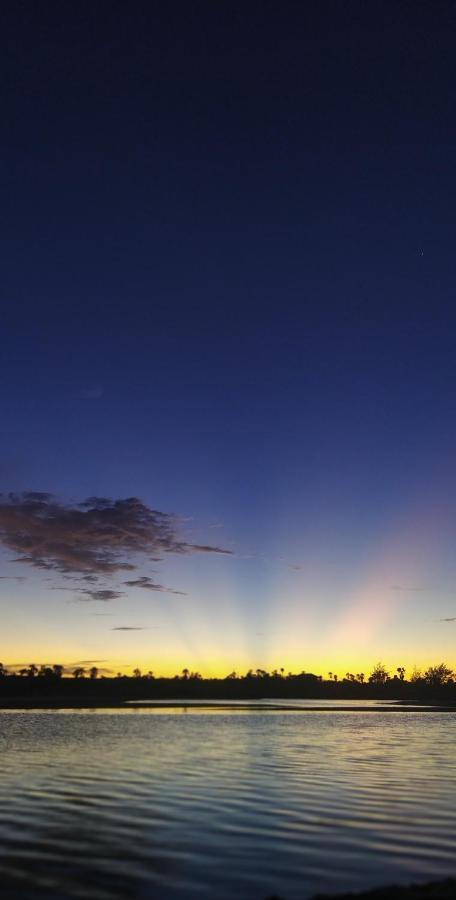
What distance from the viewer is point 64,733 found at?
63594 mm

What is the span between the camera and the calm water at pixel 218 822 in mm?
16047

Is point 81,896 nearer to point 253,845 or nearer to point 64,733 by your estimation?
point 253,845

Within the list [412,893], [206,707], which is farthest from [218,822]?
[206,707]

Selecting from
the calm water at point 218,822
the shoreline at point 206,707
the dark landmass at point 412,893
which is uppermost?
the dark landmass at point 412,893

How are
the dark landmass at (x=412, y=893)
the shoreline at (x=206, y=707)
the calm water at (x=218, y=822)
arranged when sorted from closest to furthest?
the dark landmass at (x=412, y=893), the calm water at (x=218, y=822), the shoreline at (x=206, y=707)

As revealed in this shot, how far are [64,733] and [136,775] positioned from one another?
32.7 m

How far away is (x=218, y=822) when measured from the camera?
22.6 m

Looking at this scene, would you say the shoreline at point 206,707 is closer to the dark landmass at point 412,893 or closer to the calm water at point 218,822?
the calm water at point 218,822

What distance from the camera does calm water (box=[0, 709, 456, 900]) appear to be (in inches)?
632

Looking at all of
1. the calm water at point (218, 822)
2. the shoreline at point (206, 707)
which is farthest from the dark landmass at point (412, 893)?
the shoreline at point (206, 707)

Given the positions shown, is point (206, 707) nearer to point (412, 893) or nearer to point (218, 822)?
point (218, 822)

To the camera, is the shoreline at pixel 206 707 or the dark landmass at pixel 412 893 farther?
the shoreline at pixel 206 707

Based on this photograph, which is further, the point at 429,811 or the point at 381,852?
the point at 429,811

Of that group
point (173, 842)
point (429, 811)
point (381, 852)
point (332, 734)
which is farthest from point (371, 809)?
point (332, 734)
